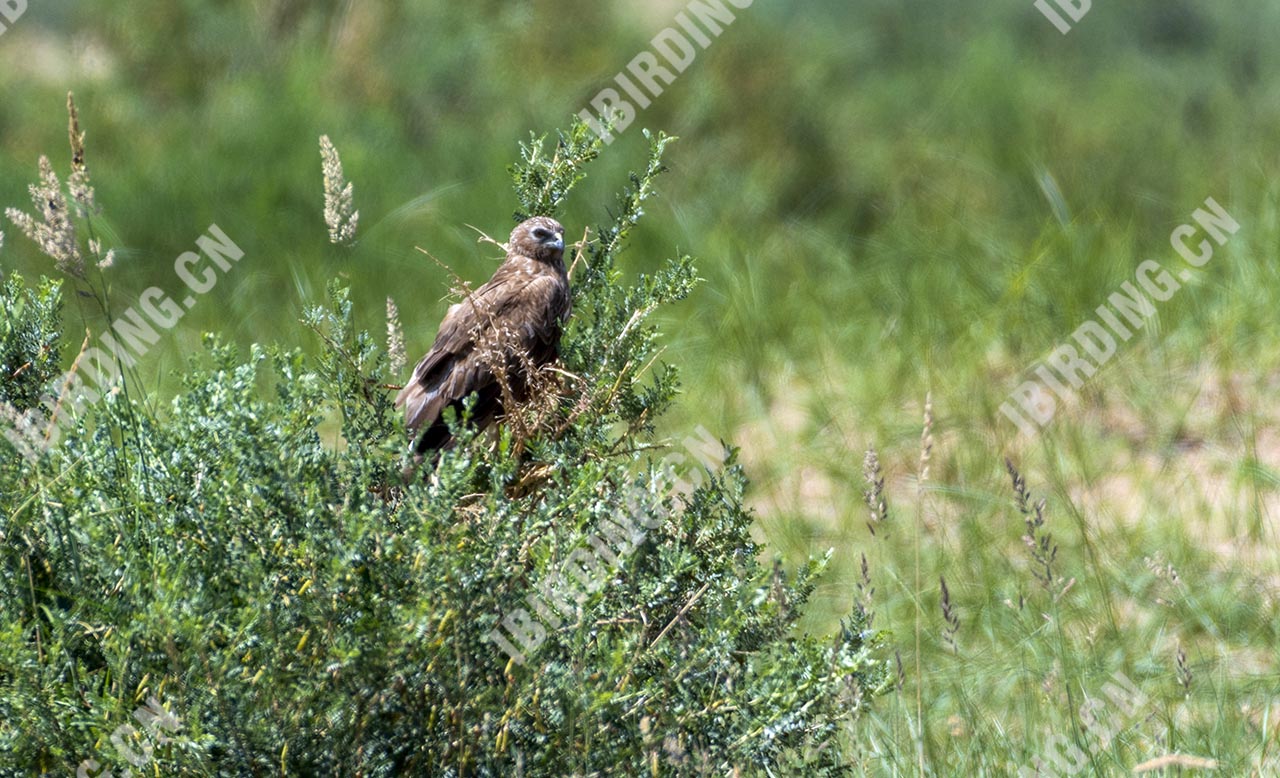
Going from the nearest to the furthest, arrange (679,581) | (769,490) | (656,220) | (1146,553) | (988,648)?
(679,581), (988,648), (1146,553), (769,490), (656,220)

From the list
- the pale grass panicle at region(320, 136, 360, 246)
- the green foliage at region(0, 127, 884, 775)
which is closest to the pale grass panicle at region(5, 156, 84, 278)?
the green foliage at region(0, 127, 884, 775)

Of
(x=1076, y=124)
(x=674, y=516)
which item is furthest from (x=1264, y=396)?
(x=674, y=516)

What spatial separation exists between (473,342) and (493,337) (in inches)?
2.1

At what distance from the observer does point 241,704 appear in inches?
96.1

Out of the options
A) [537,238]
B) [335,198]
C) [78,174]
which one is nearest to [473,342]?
[537,238]

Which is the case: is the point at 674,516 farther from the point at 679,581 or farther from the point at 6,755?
the point at 6,755

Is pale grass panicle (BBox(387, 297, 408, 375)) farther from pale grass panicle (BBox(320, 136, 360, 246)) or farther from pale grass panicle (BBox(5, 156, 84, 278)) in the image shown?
pale grass panicle (BBox(5, 156, 84, 278))

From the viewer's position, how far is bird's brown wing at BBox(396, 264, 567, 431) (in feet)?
12.9

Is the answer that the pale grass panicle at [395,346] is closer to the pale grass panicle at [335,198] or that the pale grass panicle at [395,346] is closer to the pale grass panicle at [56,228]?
the pale grass panicle at [335,198]

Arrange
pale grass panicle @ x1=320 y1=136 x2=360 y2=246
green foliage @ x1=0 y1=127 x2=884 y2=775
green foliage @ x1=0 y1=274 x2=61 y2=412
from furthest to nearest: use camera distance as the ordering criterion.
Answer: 1. green foliage @ x1=0 y1=274 x2=61 y2=412
2. pale grass panicle @ x1=320 y1=136 x2=360 y2=246
3. green foliage @ x1=0 y1=127 x2=884 y2=775

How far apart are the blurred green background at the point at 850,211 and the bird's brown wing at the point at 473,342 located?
1383mm

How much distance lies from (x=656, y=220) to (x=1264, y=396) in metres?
3.44

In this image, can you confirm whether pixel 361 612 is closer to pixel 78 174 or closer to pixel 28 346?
pixel 78 174

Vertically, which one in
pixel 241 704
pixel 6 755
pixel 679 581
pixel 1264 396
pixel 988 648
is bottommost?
pixel 1264 396
